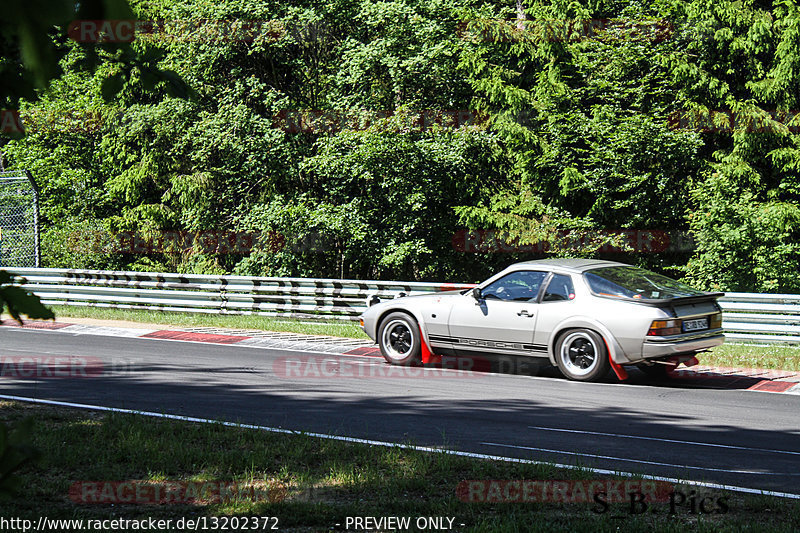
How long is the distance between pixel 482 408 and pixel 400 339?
3607 mm

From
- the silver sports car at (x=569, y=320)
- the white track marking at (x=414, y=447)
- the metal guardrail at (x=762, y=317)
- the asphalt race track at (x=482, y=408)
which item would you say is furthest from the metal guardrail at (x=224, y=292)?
the white track marking at (x=414, y=447)

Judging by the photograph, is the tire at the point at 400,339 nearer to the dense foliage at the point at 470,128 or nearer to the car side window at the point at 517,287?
the car side window at the point at 517,287

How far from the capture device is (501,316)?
11539mm

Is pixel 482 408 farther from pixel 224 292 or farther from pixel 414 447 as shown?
pixel 224 292

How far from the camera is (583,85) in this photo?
24.4 metres

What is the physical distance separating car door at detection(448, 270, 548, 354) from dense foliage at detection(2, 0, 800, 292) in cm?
955

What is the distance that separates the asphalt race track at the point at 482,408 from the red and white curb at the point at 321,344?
2.33ft

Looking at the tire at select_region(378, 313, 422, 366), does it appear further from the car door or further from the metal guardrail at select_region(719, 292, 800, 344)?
the metal guardrail at select_region(719, 292, 800, 344)

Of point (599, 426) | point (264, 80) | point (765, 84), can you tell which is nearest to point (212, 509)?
point (599, 426)

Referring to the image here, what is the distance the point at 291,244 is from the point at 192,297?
4.02m

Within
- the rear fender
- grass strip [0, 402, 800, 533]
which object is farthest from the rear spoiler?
grass strip [0, 402, 800, 533]

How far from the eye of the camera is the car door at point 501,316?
37.3 ft

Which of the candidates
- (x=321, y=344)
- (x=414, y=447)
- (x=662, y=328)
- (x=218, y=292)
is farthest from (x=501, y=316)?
(x=218, y=292)

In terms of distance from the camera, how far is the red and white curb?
441 inches
